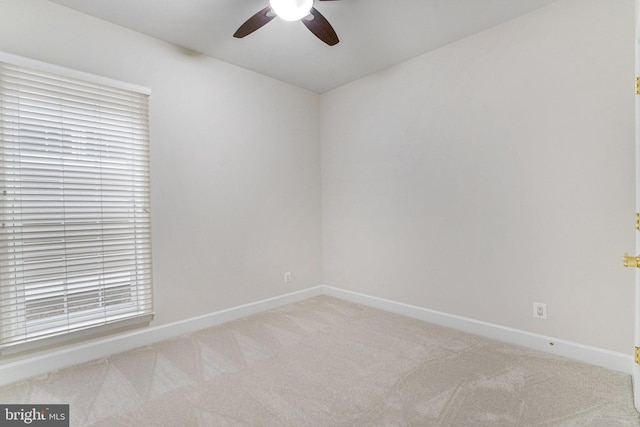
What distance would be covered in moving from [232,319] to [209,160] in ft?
5.35

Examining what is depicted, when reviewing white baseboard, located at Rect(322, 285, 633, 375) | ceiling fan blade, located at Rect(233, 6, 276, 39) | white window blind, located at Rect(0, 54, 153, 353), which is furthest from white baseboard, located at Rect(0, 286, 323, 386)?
ceiling fan blade, located at Rect(233, 6, 276, 39)

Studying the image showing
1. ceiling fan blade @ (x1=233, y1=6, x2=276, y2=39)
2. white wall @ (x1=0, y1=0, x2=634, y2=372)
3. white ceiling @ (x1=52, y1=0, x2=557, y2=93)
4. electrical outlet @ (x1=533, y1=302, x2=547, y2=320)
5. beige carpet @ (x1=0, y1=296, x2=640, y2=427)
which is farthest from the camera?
electrical outlet @ (x1=533, y1=302, x2=547, y2=320)

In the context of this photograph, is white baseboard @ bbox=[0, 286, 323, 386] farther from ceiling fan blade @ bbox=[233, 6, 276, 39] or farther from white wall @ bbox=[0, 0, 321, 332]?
ceiling fan blade @ bbox=[233, 6, 276, 39]

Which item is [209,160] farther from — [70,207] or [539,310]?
[539,310]

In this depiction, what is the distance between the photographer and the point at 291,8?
76.8 inches

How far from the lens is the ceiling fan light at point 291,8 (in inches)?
75.4

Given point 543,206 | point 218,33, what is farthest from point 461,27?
point 218,33

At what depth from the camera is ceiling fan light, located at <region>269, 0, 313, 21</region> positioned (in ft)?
6.28

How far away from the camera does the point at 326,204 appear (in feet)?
13.6

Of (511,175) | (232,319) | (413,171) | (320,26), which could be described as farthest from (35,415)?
(511,175)

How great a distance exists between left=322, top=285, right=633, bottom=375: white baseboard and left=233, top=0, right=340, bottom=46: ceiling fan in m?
2.61

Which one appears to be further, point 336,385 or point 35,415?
point 336,385

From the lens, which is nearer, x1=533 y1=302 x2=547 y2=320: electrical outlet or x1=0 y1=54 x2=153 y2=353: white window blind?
x1=0 y1=54 x2=153 y2=353: white window blind

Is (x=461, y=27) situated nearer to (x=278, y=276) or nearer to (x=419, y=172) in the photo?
(x=419, y=172)
